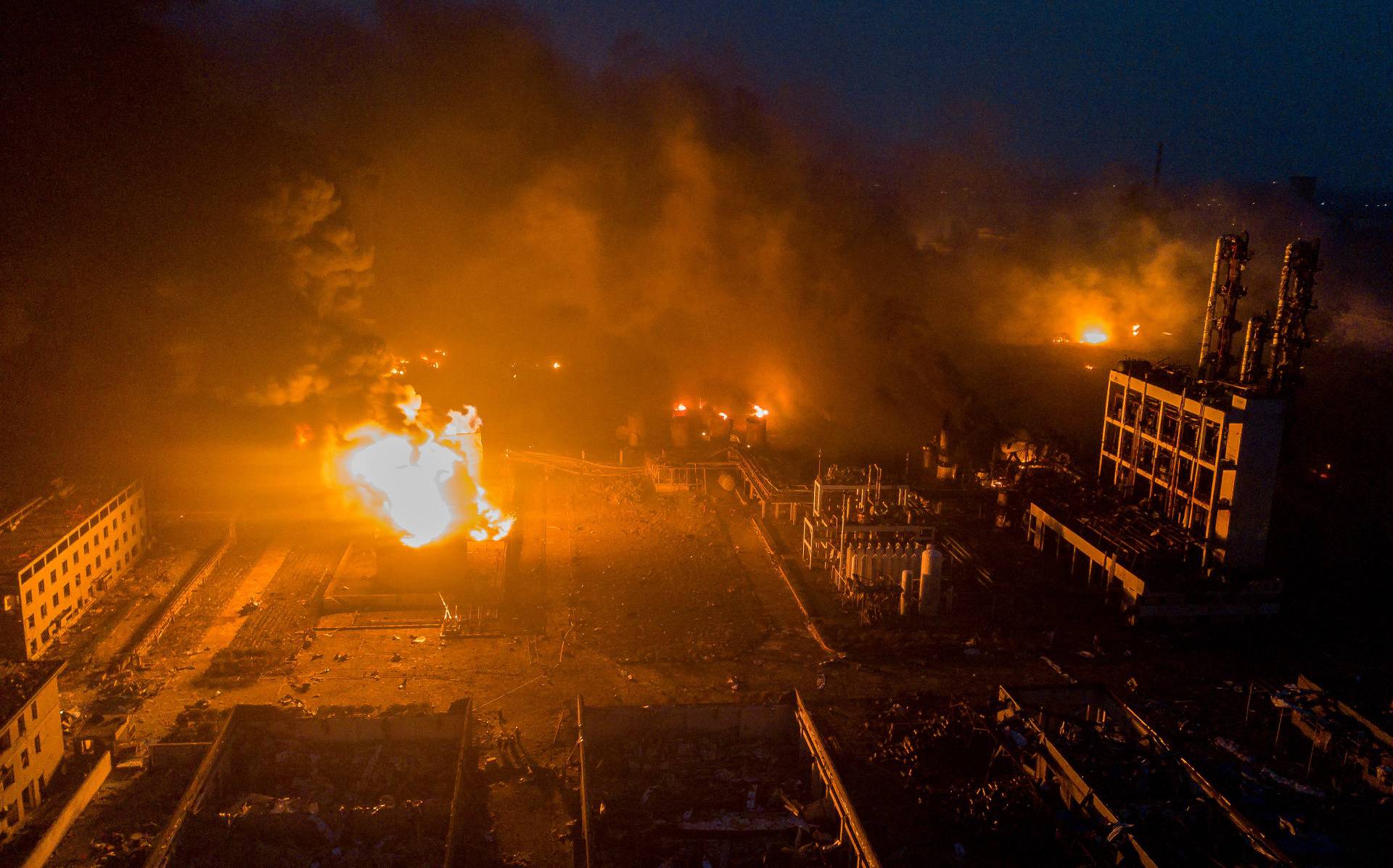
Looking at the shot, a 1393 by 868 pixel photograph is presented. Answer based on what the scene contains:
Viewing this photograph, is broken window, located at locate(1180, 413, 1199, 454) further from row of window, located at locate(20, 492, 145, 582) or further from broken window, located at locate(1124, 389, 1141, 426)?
row of window, located at locate(20, 492, 145, 582)

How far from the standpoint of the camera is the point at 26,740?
12.6m

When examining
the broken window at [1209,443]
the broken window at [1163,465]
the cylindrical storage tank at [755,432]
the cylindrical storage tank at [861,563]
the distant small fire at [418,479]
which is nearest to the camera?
the broken window at [1209,443]

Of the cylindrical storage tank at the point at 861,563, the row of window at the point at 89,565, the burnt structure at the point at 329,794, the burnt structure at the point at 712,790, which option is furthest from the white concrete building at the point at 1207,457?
the row of window at the point at 89,565

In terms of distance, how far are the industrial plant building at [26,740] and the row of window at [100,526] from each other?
3729 mm

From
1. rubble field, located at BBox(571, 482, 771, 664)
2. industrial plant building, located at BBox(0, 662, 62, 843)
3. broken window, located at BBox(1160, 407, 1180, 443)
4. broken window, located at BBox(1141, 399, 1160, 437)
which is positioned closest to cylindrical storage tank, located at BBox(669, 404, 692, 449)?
rubble field, located at BBox(571, 482, 771, 664)

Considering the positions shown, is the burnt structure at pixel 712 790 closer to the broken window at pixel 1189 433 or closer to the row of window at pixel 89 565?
the row of window at pixel 89 565

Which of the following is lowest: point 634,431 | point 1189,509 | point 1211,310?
point 634,431

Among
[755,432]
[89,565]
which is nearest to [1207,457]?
[755,432]

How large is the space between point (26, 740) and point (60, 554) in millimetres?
6623

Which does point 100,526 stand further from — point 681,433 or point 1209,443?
point 1209,443

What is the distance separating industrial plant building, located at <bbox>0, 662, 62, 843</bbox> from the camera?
39.8ft

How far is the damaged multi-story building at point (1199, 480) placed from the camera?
720 inches

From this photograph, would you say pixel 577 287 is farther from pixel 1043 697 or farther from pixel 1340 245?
pixel 1340 245

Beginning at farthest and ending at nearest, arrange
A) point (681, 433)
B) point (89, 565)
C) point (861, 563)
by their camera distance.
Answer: point (681, 433), point (861, 563), point (89, 565)
